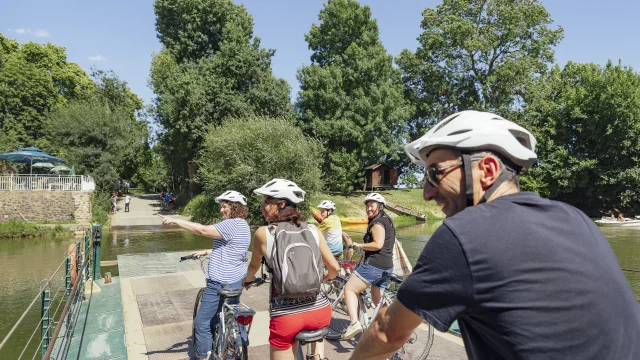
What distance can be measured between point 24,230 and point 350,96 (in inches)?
1060

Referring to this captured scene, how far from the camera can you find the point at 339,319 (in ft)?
23.9

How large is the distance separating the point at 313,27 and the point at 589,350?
44496 millimetres

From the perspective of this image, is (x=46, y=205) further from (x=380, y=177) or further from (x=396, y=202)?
(x=380, y=177)

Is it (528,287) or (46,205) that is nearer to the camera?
(528,287)

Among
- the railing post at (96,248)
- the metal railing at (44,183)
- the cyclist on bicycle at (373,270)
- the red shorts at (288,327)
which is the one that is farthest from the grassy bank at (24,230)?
the red shorts at (288,327)

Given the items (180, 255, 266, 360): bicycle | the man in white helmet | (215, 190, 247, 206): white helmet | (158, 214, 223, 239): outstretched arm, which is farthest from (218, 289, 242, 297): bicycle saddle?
the man in white helmet

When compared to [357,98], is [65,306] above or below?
below

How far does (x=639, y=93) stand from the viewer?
3675 centimetres

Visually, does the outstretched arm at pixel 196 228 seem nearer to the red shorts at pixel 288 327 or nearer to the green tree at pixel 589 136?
the red shorts at pixel 288 327

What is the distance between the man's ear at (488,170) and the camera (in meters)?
1.57

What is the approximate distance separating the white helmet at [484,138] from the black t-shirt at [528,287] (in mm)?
265

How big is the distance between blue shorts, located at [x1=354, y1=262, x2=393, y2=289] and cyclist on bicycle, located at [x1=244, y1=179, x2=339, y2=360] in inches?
77.4

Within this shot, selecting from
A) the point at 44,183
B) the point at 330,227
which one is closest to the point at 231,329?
the point at 330,227

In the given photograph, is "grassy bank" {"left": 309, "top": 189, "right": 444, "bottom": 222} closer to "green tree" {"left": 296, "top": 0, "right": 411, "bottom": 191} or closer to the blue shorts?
"green tree" {"left": 296, "top": 0, "right": 411, "bottom": 191}
